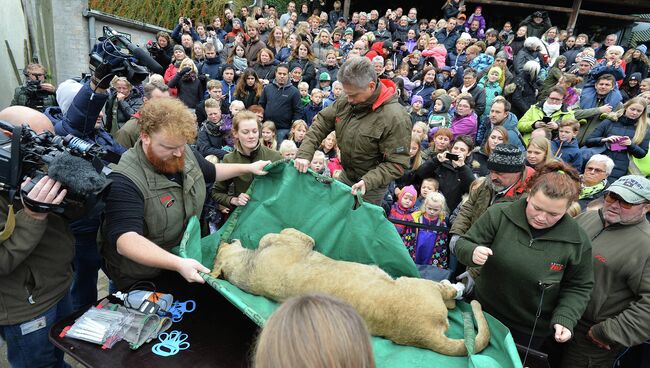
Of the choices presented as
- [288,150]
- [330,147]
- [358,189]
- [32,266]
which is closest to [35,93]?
[288,150]

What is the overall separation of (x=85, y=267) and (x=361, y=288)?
243cm

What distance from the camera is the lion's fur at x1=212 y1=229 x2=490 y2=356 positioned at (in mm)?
2234

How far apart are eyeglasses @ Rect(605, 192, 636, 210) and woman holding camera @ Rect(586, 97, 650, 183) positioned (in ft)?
11.3

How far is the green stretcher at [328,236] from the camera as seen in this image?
218cm

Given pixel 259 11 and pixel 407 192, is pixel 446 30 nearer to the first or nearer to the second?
pixel 259 11

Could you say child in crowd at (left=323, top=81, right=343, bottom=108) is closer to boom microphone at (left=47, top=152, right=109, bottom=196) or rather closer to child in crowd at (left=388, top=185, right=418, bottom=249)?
child in crowd at (left=388, top=185, right=418, bottom=249)

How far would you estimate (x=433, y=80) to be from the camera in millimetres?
8883

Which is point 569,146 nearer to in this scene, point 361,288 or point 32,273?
point 361,288

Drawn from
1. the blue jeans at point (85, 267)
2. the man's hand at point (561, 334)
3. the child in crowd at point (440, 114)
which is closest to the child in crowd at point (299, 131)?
the child in crowd at point (440, 114)

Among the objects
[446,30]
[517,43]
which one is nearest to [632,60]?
[517,43]

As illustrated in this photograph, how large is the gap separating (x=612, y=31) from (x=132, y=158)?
21.0 m

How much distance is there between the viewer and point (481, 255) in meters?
2.50

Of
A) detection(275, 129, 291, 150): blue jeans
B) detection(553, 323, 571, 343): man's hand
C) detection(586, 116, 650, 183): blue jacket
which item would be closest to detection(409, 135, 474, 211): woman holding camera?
detection(586, 116, 650, 183): blue jacket

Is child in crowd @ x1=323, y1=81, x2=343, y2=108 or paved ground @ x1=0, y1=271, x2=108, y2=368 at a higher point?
child in crowd @ x1=323, y1=81, x2=343, y2=108
